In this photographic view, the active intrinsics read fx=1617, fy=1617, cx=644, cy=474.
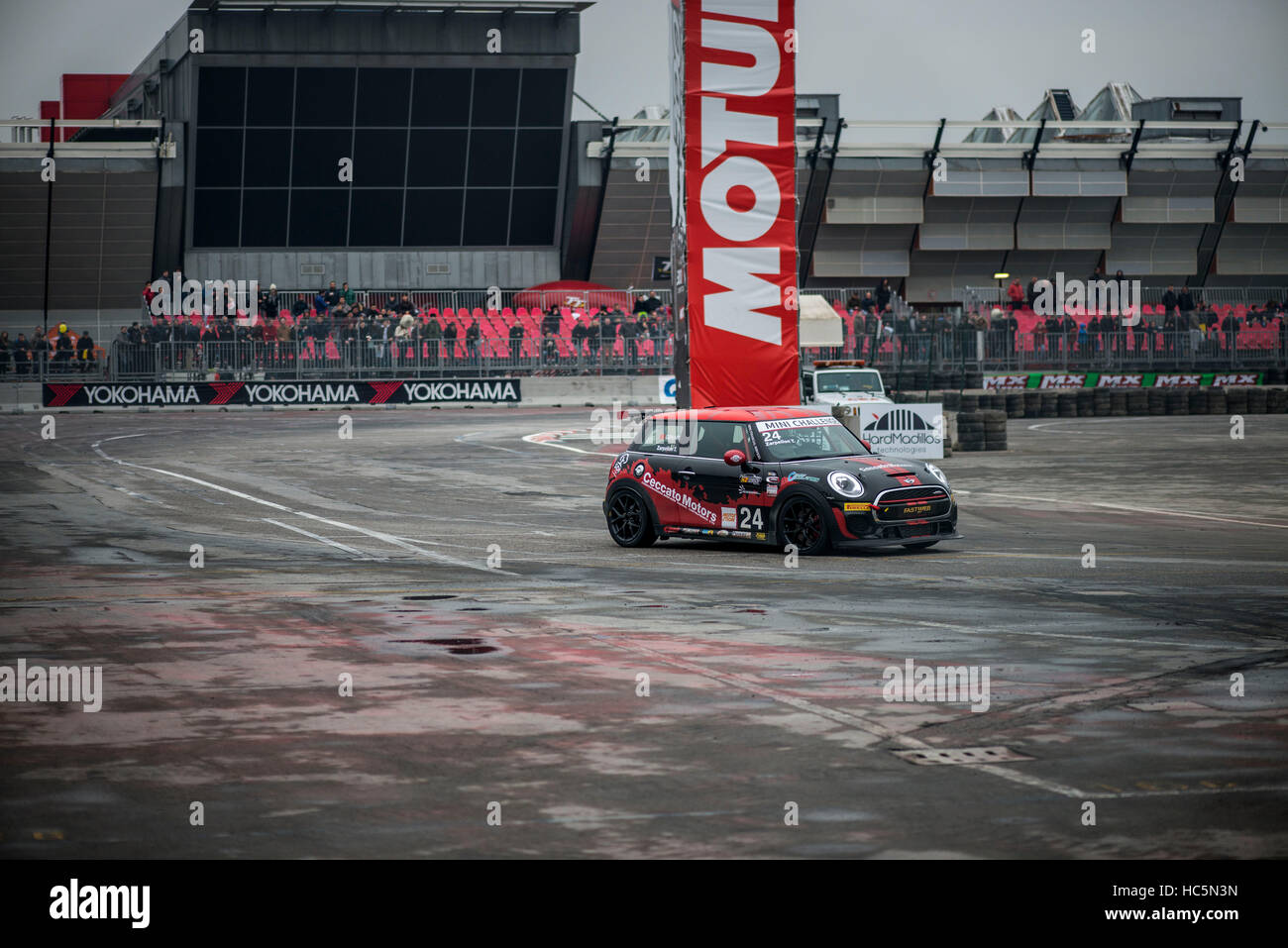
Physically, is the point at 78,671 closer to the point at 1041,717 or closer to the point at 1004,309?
the point at 1041,717

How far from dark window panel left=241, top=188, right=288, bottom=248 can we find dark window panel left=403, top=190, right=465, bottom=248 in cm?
488

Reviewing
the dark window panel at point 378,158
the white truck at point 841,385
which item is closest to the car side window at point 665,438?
the white truck at point 841,385

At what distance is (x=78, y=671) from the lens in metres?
9.67

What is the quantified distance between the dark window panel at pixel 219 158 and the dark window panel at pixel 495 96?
9.28 meters

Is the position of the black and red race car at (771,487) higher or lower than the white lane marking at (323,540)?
higher

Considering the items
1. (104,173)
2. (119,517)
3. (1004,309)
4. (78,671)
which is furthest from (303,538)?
(104,173)

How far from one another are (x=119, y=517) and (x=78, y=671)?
37.8 feet

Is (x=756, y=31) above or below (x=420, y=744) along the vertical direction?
above

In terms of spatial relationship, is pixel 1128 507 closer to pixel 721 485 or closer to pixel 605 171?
pixel 721 485

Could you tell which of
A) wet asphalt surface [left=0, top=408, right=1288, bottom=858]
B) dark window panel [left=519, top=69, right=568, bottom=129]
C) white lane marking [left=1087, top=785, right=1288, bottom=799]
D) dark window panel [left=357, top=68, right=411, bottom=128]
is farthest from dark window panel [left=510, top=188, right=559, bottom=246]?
white lane marking [left=1087, top=785, right=1288, bottom=799]

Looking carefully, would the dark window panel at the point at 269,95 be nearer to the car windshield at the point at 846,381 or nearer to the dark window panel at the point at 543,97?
the dark window panel at the point at 543,97

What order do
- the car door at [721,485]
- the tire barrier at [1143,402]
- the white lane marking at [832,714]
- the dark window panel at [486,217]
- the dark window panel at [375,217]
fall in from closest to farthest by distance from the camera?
1. the white lane marking at [832,714]
2. the car door at [721,485]
3. the tire barrier at [1143,402]
4. the dark window panel at [375,217]
5. the dark window panel at [486,217]

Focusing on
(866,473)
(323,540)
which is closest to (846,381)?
(323,540)

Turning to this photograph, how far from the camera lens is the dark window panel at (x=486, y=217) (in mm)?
65125
